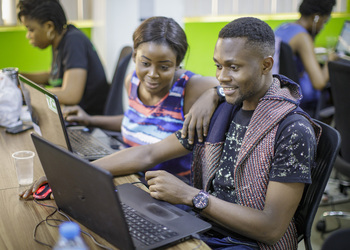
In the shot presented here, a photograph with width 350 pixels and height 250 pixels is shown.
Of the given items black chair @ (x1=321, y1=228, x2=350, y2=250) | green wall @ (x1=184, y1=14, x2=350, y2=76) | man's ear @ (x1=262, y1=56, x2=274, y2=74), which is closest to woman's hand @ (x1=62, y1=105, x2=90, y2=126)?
man's ear @ (x1=262, y1=56, x2=274, y2=74)

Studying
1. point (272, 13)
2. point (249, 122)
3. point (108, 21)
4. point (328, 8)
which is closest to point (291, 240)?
point (249, 122)

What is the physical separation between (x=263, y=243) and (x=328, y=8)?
224cm

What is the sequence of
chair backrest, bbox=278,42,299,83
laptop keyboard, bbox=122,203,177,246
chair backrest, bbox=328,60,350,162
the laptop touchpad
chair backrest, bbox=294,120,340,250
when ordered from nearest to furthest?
laptop keyboard, bbox=122,203,177,246 < the laptop touchpad < chair backrest, bbox=294,120,340,250 < chair backrest, bbox=328,60,350,162 < chair backrest, bbox=278,42,299,83

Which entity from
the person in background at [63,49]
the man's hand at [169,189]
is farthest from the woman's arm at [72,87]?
the man's hand at [169,189]

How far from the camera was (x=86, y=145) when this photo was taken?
1972mm

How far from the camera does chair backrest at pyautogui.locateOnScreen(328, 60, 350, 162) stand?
2.27 m

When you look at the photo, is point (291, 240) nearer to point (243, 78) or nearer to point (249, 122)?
point (249, 122)

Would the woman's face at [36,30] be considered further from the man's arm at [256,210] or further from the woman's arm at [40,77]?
the man's arm at [256,210]

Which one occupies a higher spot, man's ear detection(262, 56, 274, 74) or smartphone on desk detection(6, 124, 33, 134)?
man's ear detection(262, 56, 274, 74)

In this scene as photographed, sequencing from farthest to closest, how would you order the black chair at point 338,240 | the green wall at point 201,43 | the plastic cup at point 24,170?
the green wall at point 201,43 → the plastic cup at point 24,170 → the black chair at point 338,240

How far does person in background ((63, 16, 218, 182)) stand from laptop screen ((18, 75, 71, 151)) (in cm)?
38

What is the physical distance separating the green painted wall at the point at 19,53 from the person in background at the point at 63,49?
1340 millimetres

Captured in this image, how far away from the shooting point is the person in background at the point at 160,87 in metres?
1.86

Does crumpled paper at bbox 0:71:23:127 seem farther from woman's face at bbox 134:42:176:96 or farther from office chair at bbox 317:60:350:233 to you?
office chair at bbox 317:60:350:233
